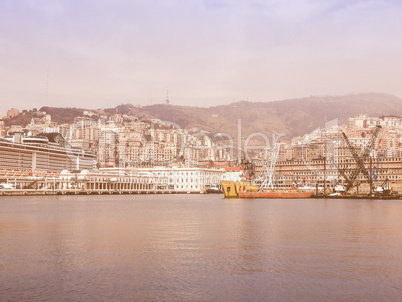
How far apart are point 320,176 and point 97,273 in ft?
479

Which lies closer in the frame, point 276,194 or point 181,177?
point 276,194

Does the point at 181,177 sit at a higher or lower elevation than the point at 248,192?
higher

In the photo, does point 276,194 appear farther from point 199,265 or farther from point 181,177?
point 199,265

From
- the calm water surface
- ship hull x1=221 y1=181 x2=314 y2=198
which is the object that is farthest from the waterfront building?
the calm water surface

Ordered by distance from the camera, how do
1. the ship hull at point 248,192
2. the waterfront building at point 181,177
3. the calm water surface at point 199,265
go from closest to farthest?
the calm water surface at point 199,265, the ship hull at point 248,192, the waterfront building at point 181,177

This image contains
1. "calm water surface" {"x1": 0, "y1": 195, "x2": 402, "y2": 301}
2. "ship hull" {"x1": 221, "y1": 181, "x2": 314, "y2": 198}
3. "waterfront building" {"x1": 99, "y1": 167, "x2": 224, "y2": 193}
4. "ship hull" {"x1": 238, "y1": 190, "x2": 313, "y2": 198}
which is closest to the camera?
"calm water surface" {"x1": 0, "y1": 195, "x2": 402, "y2": 301}

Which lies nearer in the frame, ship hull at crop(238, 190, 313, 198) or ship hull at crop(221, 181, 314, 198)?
ship hull at crop(238, 190, 313, 198)

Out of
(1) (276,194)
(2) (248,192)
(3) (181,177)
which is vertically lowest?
(1) (276,194)

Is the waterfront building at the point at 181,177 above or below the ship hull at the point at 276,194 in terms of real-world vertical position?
above

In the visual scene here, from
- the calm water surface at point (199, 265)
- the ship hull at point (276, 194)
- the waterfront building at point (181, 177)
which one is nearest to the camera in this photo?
the calm water surface at point (199, 265)

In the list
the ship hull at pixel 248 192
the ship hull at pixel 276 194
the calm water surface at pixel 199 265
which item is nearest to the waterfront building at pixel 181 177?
the ship hull at pixel 248 192

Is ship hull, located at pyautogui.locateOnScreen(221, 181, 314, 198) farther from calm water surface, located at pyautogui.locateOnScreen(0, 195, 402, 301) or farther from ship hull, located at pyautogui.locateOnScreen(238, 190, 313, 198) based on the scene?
calm water surface, located at pyautogui.locateOnScreen(0, 195, 402, 301)

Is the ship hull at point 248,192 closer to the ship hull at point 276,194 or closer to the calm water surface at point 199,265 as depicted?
the ship hull at point 276,194

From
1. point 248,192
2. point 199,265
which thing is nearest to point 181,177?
point 248,192
